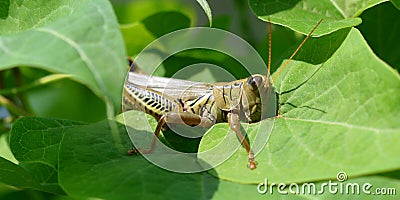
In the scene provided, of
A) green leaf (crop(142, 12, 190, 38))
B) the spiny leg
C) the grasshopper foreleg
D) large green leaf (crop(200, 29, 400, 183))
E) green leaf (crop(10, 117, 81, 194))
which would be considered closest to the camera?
large green leaf (crop(200, 29, 400, 183))

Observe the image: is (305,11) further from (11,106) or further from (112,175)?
(11,106)

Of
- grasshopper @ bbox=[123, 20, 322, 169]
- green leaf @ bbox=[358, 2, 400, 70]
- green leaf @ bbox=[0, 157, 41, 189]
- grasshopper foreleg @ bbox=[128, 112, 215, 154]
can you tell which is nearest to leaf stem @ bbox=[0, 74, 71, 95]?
grasshopper @ bbox=[123, 20, 322, 169]

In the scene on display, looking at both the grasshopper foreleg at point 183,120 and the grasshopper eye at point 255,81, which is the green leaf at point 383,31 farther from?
the grasshopper foreleg at point 183,120

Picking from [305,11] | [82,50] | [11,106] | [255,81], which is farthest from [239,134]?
[11,106]

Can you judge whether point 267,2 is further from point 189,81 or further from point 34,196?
point 34,196

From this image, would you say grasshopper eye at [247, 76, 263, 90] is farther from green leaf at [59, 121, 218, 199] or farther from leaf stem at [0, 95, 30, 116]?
leaf stem at [0, 95, 30, 116]

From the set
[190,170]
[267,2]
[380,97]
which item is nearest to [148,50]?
[267,2]

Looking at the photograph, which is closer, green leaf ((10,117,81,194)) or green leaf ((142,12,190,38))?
green leaf ((10,117,81,194))
